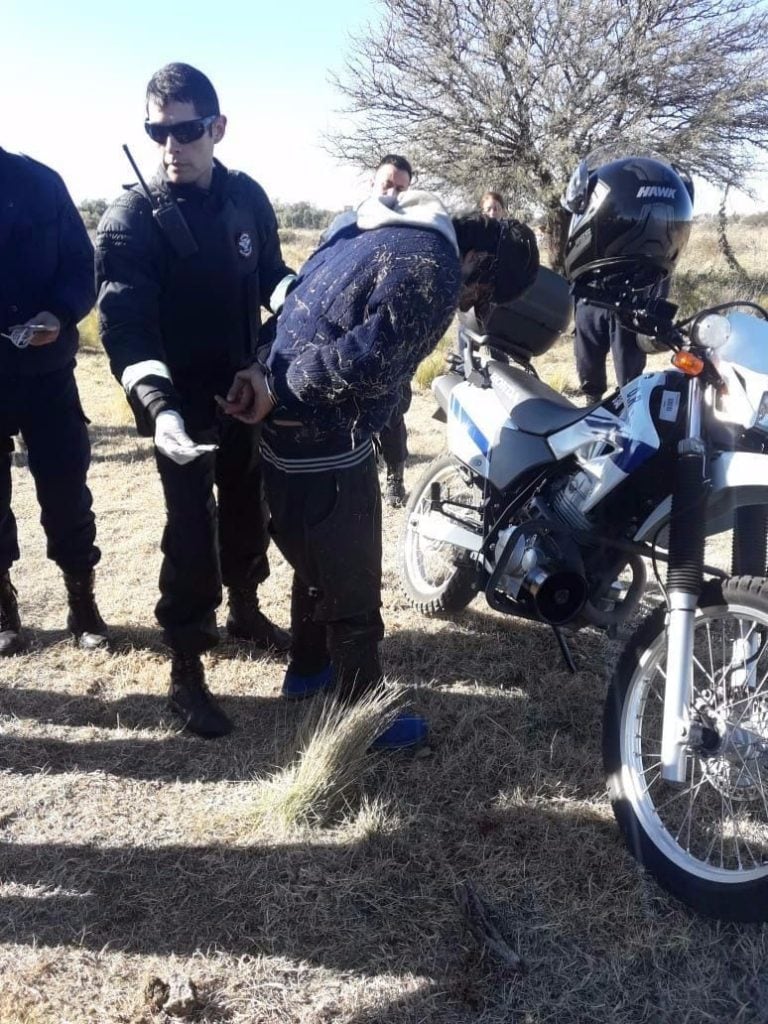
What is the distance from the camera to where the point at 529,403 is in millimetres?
3012

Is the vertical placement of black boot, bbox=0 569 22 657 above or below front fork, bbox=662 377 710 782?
below

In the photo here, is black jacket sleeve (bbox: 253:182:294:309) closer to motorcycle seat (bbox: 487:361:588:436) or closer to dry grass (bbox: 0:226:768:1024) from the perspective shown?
motorcycle seat (bbox: 487:361:588:436)

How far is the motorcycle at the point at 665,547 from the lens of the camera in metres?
2.17

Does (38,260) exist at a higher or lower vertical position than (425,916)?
→ higher

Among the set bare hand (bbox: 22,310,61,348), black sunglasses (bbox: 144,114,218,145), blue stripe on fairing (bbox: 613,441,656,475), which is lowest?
blue stripe on fairing (bbox: 613,441,656,475)

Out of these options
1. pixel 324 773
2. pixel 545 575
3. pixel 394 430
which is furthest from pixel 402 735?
pixel 394 430

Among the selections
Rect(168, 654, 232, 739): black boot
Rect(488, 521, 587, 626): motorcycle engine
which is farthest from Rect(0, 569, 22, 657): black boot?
Rect(488, 521, 587, 626): motorcycle engine

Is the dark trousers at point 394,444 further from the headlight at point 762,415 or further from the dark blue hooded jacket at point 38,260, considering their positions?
the headlight at point 762,415

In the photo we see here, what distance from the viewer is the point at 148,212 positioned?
265 cm

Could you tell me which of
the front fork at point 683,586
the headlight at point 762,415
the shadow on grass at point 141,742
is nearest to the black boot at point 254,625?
the shadow on grass at point 141,742

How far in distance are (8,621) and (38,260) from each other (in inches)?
57.0

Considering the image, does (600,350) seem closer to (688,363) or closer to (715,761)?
(688,363)

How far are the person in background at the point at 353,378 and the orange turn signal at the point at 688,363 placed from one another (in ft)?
1.93

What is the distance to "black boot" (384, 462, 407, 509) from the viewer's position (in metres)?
5.34
